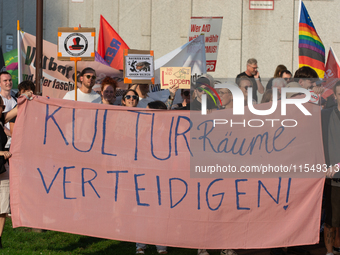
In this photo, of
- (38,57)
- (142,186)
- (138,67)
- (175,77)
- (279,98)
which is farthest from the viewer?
(138,67)

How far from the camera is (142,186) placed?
4.12 metres

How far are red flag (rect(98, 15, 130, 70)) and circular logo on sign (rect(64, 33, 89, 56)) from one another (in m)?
2.63

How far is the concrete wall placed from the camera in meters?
11.8

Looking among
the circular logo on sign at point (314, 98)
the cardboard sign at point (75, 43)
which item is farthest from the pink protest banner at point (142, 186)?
the cardboard sign at point (75, 43)

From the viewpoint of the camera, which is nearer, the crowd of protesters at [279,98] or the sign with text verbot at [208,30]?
the crowd of protesters at [279,98]

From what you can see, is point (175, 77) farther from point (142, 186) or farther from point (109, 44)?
point (109, 44)

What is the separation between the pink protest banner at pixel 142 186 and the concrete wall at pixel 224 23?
25.6 feet

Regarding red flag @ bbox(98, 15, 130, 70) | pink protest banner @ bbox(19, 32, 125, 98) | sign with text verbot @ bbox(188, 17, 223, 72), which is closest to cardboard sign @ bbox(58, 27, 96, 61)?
pink protest banner @ bbox(19, 32, 125, 98)

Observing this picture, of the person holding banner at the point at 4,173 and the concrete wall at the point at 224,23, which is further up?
the concrete wall at the point at 224,23

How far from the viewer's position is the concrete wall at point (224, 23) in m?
11.8

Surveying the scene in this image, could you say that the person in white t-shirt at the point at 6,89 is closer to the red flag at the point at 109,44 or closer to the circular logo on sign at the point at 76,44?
the circular logo on sign at the point at 76,44

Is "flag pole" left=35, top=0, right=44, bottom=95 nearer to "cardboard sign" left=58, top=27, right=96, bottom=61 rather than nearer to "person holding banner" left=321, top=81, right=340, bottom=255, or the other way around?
"cardboard sign" left=58, top=27, right=96, bottom=61

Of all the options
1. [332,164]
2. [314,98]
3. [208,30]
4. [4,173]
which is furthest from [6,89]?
[208,30]

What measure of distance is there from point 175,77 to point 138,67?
25.8 inches
